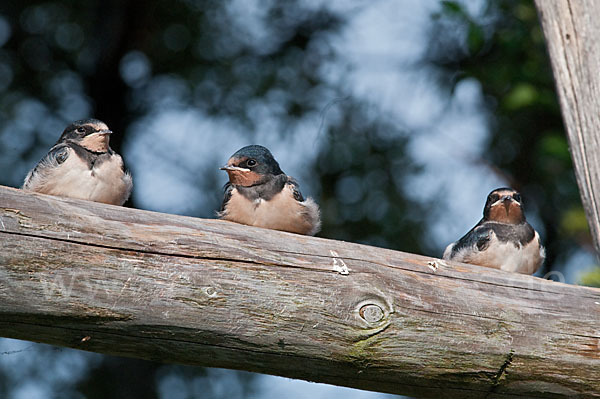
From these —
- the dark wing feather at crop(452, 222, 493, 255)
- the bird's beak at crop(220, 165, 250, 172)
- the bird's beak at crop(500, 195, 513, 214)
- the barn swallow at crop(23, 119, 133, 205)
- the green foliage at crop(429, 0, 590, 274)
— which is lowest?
the barn swallow at crop(23, 119, 133, 205)

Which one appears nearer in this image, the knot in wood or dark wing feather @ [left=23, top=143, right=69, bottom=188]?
the knot in wood

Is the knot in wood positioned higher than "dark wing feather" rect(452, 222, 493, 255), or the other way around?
"dark wing feather" rect(452, 222, 493, 255)

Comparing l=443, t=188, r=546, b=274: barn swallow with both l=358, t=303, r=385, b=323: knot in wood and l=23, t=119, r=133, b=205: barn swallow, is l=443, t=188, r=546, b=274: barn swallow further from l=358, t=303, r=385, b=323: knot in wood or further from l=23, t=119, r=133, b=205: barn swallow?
l=23, t=119, r=133, b=205: barn swallow

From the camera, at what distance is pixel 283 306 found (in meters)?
2.31

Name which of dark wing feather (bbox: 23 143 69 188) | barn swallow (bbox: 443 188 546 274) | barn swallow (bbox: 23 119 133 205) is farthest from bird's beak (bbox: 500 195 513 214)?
dark wing feather (bbox: 23 143 69 188)

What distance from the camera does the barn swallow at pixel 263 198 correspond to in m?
3.45

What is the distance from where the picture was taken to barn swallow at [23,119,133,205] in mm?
3170

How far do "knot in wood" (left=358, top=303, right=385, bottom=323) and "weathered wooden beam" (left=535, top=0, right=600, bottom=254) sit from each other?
1161mm

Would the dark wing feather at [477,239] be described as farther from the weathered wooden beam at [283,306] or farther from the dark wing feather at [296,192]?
the weathered wooden beam at [283,306]

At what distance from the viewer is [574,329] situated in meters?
2.52

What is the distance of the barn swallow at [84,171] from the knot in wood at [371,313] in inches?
51.5

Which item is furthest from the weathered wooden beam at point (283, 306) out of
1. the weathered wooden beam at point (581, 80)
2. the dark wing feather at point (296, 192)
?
the dark wing feather at point (296, 192)

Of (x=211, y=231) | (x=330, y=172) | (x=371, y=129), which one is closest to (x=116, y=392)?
(x=330, y=172)

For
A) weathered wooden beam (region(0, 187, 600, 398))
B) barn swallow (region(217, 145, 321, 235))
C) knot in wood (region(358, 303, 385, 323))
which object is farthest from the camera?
barn swallow (region(217, 145, 321, 235))
